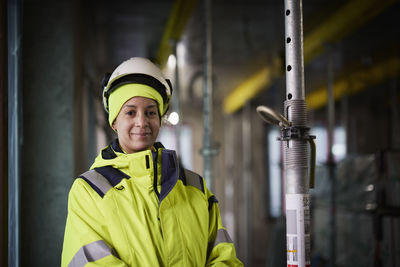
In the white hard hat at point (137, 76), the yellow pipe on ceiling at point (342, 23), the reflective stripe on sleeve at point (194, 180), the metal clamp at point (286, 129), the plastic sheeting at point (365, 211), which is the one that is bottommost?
the plastic sheeting at point (365, 211)

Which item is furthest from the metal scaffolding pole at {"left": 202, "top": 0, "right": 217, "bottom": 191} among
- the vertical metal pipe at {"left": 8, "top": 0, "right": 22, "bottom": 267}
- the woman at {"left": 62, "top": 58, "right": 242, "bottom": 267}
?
the woman at {"left": 62, "top": 58, "right": 242, "bottom": 267}

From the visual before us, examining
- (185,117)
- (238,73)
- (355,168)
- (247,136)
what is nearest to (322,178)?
(355,168)

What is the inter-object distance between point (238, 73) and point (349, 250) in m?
3.92

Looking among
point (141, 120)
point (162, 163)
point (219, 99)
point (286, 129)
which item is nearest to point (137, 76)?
point (141, 120)

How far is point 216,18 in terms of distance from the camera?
5086 mm

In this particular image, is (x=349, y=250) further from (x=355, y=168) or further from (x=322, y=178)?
(x=322, y=178)

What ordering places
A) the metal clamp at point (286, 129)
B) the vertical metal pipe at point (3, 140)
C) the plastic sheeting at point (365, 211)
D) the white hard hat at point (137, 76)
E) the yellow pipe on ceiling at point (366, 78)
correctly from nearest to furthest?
1. the metal clamp at point (286, 129)
2. the white hard hat at point (137, 76)
3. the vertical metal pipe at point (3, 140)
4. the plastic sheeting at point (365, 211)
5. the yellow pipe on ceiling at point (366, 78)

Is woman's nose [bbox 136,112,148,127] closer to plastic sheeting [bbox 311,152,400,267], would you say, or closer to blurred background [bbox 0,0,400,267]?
blurred background [bbox 0,0,400,267]

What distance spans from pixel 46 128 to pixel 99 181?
5.54 ft

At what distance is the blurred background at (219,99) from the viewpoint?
2814 millimetres

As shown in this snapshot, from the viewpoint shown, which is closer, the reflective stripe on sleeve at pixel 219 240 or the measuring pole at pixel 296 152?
the measuring pole at pixel 296 152

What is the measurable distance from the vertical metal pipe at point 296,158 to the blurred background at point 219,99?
0.51m

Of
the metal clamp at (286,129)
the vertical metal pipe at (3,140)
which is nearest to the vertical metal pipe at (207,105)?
the vertical metal pipe at (3,140)

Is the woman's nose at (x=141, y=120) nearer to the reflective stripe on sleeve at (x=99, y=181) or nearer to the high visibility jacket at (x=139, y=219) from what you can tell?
the high visibility jacket at (x=139, y=219)
